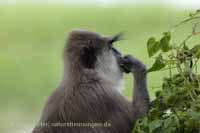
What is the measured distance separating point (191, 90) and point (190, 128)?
18 cm

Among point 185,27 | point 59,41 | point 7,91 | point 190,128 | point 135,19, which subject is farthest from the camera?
point 135,19

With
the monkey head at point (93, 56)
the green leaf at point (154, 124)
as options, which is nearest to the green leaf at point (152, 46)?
the green leaf at point (154, 124)

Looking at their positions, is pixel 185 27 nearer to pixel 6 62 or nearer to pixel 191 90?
pixel 6 62

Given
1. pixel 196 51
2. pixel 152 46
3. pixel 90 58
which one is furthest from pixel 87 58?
pixel 196 51

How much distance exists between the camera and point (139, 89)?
12.1 feet

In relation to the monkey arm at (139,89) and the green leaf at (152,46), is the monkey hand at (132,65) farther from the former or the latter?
the green leaf at (152,46)

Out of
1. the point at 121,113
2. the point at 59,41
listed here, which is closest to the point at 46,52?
the point at 59,41

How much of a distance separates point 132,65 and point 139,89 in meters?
0.12

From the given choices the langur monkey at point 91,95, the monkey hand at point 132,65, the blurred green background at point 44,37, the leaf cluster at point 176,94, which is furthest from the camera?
the blurred green background at point 44,37

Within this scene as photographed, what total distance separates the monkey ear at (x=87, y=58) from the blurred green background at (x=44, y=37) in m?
2.43

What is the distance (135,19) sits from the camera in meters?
10.0

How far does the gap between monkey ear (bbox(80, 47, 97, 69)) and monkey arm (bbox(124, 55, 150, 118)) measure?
172 mm

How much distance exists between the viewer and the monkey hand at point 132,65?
3725 millimetres

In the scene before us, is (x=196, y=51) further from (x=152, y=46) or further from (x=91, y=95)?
(x=91, y=95)
